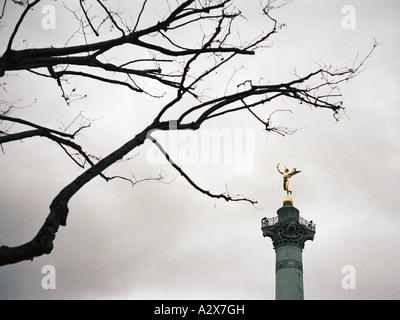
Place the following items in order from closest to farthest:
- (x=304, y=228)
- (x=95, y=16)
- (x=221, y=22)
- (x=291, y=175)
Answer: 1. (x=221, y=22)
2. (x=95, y=16)
3. (x=304, y=228)
4. (x=291, y=175)

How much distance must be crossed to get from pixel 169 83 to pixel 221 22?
112cm

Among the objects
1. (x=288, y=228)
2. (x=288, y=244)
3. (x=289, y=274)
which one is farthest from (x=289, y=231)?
(x=289, y=274)

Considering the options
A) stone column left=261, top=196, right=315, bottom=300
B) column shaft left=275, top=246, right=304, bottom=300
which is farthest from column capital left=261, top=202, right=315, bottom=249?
column shaft left=275, top=246, right=304, bottom=300

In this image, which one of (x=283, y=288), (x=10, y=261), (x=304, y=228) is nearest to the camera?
(x=10, y=261)

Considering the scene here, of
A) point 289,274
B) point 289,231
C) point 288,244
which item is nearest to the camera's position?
point 289,274

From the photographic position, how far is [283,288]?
3188 centimetres

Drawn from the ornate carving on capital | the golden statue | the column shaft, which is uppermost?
the golden statue

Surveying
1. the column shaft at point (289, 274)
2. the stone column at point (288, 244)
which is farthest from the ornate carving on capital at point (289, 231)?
the column shaft at point (289, 274)

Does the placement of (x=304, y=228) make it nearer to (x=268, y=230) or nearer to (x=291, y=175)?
(x=268, y=230)

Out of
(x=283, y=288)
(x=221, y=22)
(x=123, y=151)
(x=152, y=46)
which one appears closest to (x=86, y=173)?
(x=123, y=151)

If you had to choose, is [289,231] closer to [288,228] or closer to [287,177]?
[288,228]

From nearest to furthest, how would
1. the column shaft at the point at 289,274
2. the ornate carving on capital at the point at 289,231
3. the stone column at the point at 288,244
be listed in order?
the column shaft at the point at 289,274, the stone column at the point at 288,244, the ornate carving on capital at the point at 289,231

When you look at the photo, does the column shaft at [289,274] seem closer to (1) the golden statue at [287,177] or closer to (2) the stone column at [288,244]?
(2) the stone column at [288,244]

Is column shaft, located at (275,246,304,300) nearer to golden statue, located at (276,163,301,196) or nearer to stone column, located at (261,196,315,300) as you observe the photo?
stone column, located at (261,196,315,300)
